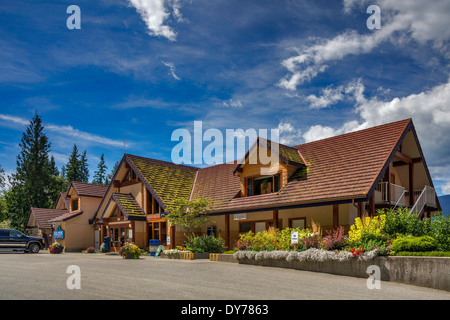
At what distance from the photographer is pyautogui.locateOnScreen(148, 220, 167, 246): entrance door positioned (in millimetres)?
30328

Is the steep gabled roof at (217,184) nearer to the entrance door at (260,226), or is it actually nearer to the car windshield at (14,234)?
the entrance door at (260,226)

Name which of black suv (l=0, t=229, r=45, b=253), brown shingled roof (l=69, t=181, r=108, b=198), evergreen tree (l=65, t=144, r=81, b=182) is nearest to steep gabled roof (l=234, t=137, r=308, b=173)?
black suv (l=0, t=229, r=45, b=253)

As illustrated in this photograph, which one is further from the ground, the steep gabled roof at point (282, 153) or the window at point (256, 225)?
the steep gabled roof at point (282, 153)

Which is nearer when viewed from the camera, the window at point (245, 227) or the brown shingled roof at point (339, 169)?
the brown shingled roof at point (339, 169)

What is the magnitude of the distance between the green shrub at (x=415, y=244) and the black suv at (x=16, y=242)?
27763mm

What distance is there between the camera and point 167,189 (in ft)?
103

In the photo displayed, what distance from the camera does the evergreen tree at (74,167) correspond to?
84.1 meters

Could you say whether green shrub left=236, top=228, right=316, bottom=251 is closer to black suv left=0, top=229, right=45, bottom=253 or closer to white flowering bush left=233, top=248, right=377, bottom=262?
white flowering bush left=233, top=248, right=377, bottom=262

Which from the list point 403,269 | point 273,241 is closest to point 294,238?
point 273,241

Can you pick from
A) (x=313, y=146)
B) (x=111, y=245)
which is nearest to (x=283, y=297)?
(x=313, y=146)

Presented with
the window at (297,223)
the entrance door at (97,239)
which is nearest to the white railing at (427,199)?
the window at (297,223)
